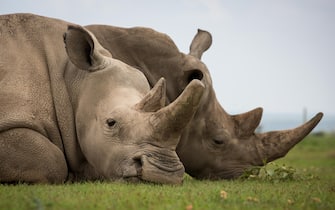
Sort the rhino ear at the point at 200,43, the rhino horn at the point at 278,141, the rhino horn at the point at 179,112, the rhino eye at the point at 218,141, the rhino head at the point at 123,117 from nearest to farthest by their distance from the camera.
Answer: the rhino horn at the point at 179,112 → the rhino head at the point at 123,117 → the rhino horn at the point at 278,141 → the rhino eye at the point at 218,141 → the rhino ear at the point at 200,43

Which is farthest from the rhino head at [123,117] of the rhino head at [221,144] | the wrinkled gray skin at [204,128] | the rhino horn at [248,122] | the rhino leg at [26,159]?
the rhino horn at [248,122]

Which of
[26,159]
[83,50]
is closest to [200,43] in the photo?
→ [83,50]

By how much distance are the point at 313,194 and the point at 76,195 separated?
222 cm

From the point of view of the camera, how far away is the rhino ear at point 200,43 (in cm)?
982

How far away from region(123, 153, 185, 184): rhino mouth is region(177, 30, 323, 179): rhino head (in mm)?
2620

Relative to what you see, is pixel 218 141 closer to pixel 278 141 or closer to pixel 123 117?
pixel 278 141

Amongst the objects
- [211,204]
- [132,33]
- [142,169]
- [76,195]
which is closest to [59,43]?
[132,33]

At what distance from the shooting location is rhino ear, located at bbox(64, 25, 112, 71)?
7223mm

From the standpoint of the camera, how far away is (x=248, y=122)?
917 centimetres

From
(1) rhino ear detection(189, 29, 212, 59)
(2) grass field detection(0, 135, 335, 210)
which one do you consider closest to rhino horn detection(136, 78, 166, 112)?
(2) grass field detection(0, 135, 335, 210)

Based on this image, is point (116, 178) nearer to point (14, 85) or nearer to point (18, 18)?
point (14, 85)

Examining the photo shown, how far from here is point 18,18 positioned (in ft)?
25.4

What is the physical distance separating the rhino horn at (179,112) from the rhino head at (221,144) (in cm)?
262

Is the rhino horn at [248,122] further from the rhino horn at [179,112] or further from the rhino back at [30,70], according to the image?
the rhino horn at [179,112]
